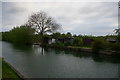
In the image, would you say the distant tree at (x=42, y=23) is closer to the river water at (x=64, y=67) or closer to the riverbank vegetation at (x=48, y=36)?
the riverbank vegetation at (x=48, y=36)

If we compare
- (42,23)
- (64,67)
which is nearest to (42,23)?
(42,23)

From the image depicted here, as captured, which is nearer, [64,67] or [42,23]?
[64,67]

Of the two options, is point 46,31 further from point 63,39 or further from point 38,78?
point 38,78

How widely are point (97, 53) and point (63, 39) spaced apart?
15.6m

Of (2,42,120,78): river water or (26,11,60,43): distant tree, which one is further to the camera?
(26,11,60,43): distant tree

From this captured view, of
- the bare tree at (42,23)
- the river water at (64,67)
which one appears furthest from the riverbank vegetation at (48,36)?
the river water at (64,67)

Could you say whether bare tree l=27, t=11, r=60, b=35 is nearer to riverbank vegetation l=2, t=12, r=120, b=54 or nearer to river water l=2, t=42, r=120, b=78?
riverbank vegetation l=2, t=12, r=120, b=54

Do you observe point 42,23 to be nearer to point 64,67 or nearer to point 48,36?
point 48,36

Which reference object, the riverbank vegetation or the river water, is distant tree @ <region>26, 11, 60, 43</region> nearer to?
the riverbank vegetation

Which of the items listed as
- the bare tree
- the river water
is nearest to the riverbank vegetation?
the bare tree

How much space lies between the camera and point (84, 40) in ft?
78.4

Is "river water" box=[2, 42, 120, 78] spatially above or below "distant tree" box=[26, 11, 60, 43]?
below

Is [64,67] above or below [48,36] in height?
below

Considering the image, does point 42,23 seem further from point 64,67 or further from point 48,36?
point 64,67
